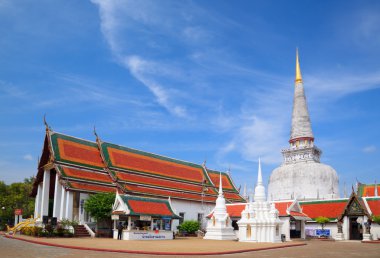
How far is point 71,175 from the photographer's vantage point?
29672 mm

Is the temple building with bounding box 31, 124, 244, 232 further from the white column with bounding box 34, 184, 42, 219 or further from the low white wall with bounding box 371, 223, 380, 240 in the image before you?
the low white wall with bounding box 371, 223, 380, 240

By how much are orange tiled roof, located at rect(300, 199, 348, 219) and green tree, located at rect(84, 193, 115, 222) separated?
19.2 m

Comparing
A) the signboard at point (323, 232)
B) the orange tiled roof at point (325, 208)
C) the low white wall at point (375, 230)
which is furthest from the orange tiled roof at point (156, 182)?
the low white wall at point (375, 230)

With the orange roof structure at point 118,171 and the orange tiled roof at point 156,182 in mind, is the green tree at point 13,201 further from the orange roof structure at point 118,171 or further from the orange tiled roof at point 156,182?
the orange tiled roof at point 156,182

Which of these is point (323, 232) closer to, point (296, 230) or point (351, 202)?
point (296, 230)

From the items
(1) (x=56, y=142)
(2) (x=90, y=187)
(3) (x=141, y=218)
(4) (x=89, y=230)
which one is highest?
(1) (x=56, y=142)

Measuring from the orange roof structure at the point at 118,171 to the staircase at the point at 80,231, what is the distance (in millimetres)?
2782


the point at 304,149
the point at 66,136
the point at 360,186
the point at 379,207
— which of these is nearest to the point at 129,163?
the point at 66,136

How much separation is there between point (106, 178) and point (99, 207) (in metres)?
5.44

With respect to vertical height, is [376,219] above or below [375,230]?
above

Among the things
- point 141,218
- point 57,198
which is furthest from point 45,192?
point 141,218

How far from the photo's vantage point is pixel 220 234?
102 ft

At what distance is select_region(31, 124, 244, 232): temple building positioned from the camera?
29.7 m

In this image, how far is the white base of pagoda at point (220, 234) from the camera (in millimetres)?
30984
